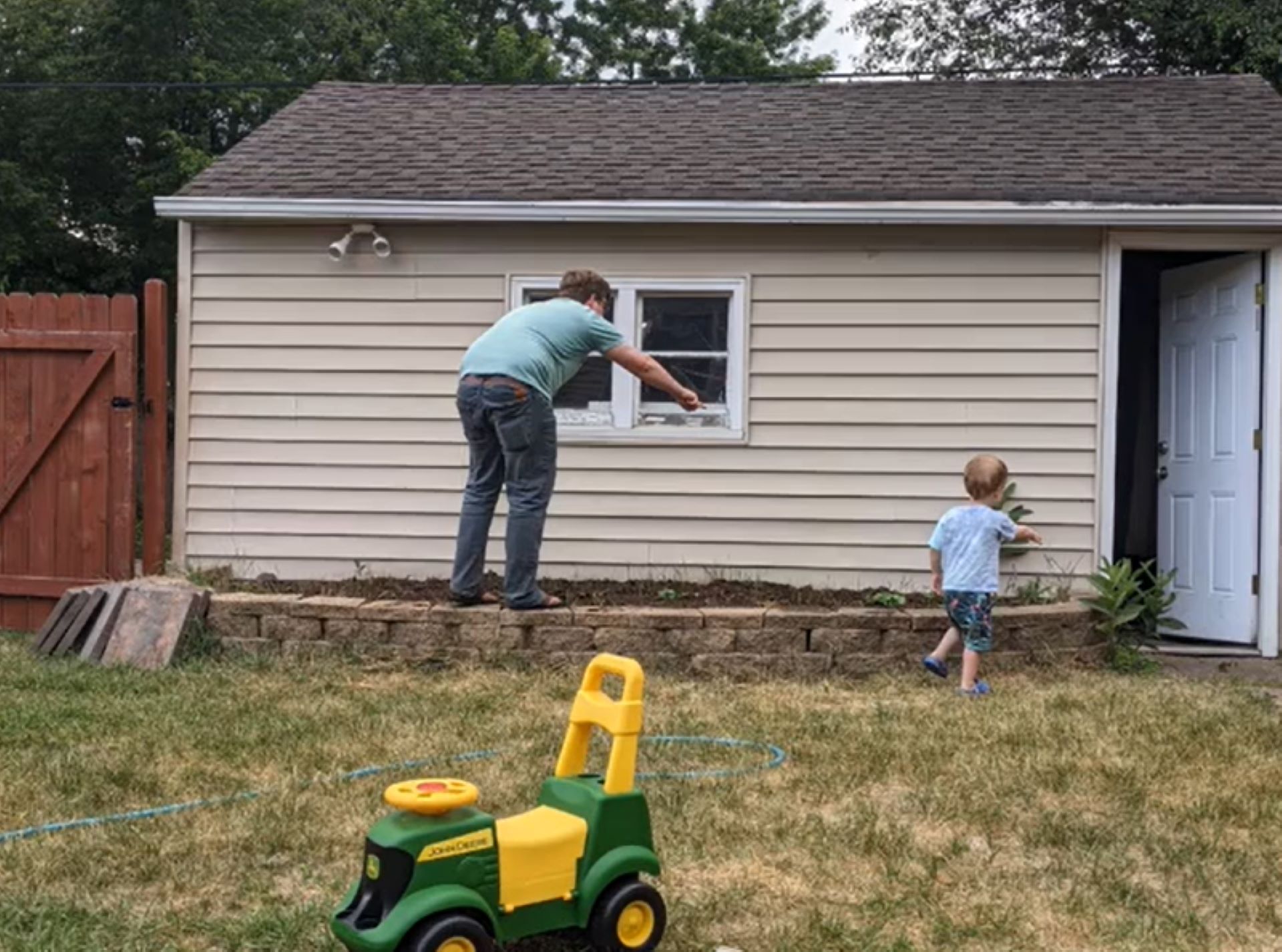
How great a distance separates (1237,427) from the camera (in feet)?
24.6

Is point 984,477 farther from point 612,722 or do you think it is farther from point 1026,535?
point 612,722

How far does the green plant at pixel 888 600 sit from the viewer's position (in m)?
6.88

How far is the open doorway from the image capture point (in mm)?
7418

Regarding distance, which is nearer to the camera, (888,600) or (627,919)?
(627,919)

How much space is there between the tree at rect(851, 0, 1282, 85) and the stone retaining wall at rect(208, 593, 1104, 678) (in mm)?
10539

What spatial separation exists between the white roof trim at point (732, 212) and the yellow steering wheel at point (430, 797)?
5.16 m

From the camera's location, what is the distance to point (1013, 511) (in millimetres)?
7340

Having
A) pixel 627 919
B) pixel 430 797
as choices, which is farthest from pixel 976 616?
pixel 430 797

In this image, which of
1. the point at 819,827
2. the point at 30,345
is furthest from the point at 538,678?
the point at 30,345

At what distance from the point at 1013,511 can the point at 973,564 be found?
1427 millimetres

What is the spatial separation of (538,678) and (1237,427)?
4.18 meters

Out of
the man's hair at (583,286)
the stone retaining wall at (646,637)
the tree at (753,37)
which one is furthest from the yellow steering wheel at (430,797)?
the tree at (753,37)

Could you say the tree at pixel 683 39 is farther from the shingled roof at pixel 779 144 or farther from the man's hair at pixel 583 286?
the man's hair at pixel 583 286

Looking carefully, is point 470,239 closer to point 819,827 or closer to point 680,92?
point 680,92
